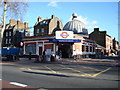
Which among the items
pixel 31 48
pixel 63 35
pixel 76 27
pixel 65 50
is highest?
pixel 76 27

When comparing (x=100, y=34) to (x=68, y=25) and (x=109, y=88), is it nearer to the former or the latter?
(x=68, y=25)

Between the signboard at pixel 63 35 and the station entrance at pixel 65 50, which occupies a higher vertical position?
the signboard at pixel 63 35

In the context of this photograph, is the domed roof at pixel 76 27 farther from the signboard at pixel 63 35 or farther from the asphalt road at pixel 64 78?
the asphalt road at pixel 64 78

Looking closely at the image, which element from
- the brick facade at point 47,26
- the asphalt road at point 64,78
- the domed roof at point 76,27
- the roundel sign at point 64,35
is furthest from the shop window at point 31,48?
the asphalt road at point 64,78

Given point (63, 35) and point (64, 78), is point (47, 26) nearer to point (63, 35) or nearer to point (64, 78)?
point (63, 35)

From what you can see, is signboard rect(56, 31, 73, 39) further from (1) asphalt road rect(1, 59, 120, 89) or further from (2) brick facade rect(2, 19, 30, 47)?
(2) brick facade rect(2, 19, 30, 47)

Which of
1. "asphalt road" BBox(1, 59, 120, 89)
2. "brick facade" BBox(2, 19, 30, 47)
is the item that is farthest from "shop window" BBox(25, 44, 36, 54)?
"brick facade" BBox(2, 19, 30, 47)

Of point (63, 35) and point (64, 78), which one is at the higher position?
point (63, 35)

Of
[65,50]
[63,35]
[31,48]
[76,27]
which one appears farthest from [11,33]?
[63,35]

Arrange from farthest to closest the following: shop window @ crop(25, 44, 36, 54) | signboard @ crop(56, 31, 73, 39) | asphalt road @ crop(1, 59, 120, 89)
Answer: shop window @ crop(25, 44, 36, 54)
signboard @ crop(56, 31, 73, 39)
asphalt road @ crop(1, 59, 120, 89)

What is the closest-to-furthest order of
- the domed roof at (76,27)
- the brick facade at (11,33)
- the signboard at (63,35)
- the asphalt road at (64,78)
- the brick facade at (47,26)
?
the asphalt road at (64,78), the signboard at (63,35), the domed roof at (76,27), the brick facade at (47,26), the brick facade at (11,33)

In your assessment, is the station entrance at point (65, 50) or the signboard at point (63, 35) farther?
the station entrance at point (65, 50)

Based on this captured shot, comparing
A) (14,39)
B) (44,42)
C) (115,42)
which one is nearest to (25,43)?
(44,42)

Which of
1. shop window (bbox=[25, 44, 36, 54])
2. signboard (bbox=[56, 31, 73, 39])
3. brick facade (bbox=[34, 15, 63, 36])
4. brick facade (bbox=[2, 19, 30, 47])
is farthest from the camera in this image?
brick facade (bbox=[2, 19, 30, 47])
